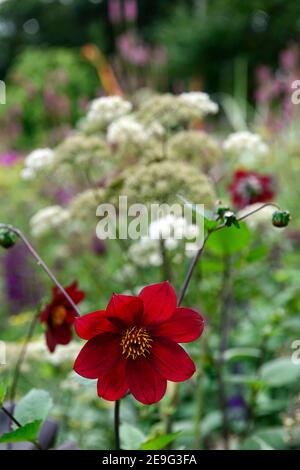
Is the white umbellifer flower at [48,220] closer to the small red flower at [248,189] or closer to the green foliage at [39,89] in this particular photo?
the small red flower at [248,189]

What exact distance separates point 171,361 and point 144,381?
0.04 metres

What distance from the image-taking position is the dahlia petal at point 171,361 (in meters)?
0.76

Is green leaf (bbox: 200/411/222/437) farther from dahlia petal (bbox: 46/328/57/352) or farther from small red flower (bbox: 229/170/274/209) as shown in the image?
dahlia petal (bbox: 46/328/57/352)

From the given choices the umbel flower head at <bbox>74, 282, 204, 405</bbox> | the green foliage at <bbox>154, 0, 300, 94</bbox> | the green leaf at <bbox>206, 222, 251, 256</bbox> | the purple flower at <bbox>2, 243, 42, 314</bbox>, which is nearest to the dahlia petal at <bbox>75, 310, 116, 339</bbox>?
the umbel flower head at <bbox>74, 282, 204, 405</bbox>

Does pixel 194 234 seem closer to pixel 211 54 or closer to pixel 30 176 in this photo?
pixel 30 176

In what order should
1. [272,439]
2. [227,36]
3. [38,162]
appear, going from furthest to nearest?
[227,36] → [38,162] → [272,439]

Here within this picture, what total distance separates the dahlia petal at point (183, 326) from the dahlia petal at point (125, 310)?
1.3 inches

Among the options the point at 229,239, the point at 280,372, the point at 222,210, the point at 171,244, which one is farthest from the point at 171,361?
the point at 280,372

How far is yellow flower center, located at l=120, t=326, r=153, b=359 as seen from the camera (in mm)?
764

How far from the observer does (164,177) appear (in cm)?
121

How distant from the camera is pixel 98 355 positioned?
76 cm

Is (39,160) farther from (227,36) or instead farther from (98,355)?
(227,36)

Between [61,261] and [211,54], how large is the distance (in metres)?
9.81
